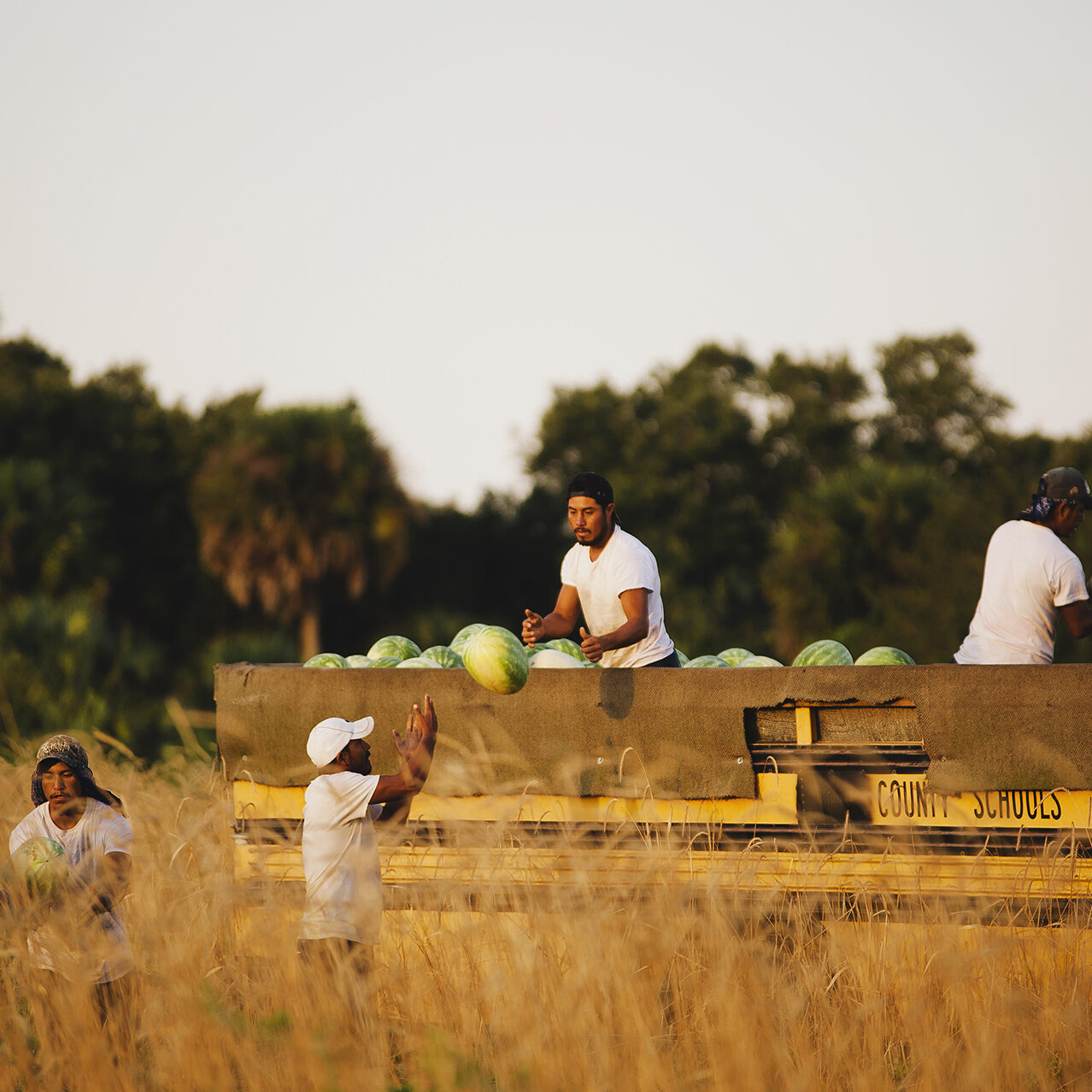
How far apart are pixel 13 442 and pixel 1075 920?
34.5 metres

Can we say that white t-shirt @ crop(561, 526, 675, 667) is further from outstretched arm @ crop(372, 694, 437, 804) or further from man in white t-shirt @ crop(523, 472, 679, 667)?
outstretched arm @ crop(372, 694, 437, 804)

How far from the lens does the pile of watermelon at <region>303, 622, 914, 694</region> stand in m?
4.80

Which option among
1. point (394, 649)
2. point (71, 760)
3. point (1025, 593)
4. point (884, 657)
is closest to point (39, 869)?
point (71, 760)

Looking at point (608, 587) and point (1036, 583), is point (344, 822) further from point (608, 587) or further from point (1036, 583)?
point (1036, 583)

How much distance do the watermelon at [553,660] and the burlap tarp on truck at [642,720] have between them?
81cm

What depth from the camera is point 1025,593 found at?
17.8ft

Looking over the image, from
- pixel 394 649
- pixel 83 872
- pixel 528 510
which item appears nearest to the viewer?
pixel 83 872

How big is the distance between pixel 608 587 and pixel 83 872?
8.37 ft

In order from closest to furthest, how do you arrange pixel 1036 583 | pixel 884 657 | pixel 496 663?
pixel 496 663
pixel 1036 583
pixel 884 657

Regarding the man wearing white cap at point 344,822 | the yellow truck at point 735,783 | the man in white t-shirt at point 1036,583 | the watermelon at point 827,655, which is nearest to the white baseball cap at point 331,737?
the man wearing white cap at point 344,822

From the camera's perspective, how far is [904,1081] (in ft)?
11.2

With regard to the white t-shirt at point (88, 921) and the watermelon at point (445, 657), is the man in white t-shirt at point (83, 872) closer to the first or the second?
the white t-shirt at point (88, 921)

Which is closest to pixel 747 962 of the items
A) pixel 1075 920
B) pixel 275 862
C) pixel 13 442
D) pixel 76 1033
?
pixel 1075 920

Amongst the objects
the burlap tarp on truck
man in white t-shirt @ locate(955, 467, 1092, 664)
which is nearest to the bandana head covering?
the burlap tarp on truck
